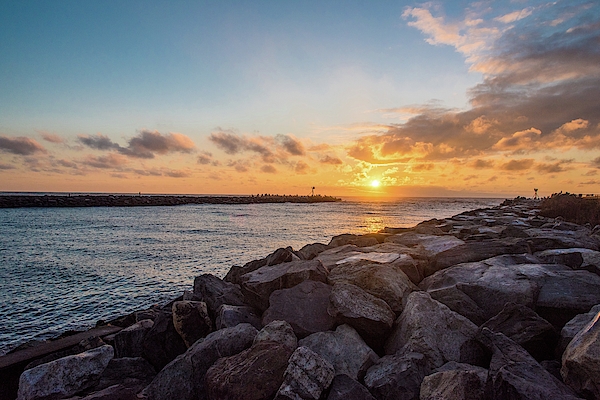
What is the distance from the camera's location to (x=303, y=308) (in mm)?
4801

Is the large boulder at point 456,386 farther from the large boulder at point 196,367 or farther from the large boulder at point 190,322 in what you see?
the large boulder at point 190,322

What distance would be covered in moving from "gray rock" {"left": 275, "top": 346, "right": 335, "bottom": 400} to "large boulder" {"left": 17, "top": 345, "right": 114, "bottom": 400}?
10.0ft

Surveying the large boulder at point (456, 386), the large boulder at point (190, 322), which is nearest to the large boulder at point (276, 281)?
the large boulder at point (190, 322)

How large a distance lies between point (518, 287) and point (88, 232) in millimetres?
26520

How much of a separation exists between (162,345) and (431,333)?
154 inches

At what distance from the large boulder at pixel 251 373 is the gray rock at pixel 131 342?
8.35 ft

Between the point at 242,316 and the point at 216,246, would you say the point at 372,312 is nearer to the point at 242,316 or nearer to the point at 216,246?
the point at 242,316

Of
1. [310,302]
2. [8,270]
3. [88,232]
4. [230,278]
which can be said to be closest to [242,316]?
[310,302]

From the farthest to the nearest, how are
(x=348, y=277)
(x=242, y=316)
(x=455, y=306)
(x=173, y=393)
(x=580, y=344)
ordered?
1. (x=348, y=277)
2. (x=242, y=316)
3. (x=455, y=306)
4. (x=173, y=393)
5. (x=580, y=344)

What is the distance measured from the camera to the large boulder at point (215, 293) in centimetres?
597

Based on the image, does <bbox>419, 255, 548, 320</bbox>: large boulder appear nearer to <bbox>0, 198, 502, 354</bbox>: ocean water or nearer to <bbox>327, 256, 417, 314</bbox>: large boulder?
<bbox>327, 256, 417, 314</bbox>: large boulder

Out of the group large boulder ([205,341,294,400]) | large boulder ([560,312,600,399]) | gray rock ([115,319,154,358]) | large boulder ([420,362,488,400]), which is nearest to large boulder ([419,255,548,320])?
large boulder ([560,312,600,399])

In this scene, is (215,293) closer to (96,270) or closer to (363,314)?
(363,314)

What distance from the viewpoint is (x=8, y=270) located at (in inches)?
511
